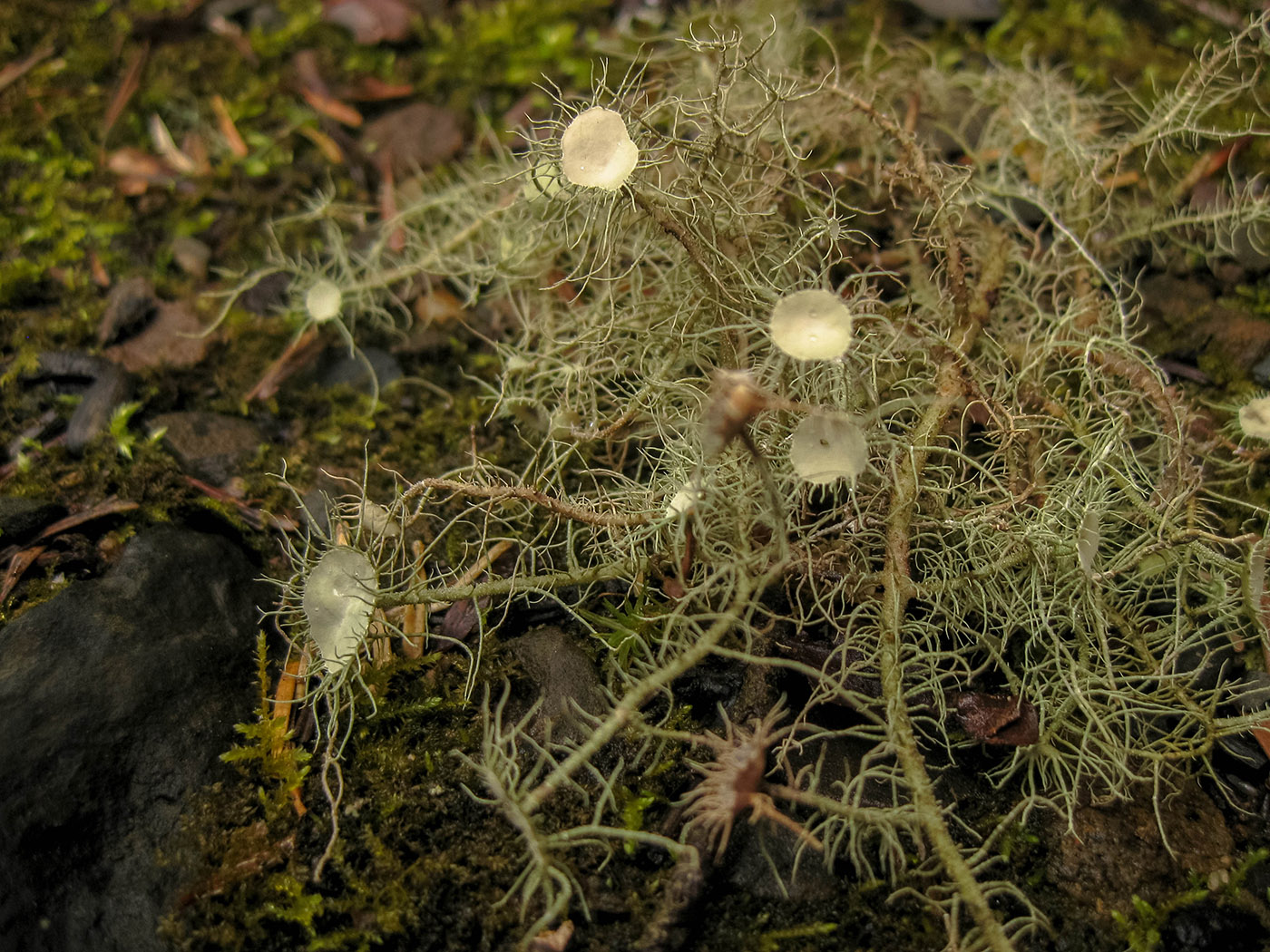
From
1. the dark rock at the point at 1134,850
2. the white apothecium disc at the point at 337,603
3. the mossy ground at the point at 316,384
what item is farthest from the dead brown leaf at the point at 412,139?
the dark rock at the point at 1134,850

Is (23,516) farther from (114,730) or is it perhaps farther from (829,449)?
(829,449)

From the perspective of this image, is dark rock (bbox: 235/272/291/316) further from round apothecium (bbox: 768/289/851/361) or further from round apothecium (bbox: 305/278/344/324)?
round apothecium (bbox: 768/289/851/361)

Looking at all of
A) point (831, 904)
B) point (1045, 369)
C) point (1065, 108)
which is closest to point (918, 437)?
point (1045, 369)

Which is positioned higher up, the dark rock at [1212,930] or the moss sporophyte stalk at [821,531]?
the moss sporophyte stalk at [821,531]

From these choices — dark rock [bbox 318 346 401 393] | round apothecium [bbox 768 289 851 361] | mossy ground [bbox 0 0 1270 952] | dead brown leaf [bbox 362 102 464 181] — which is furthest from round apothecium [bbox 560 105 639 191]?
dead brown leaf [bbox 362 102 464 181]

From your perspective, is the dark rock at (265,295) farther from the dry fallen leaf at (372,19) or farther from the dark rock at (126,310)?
the dry fallen leaf at (372,19)
